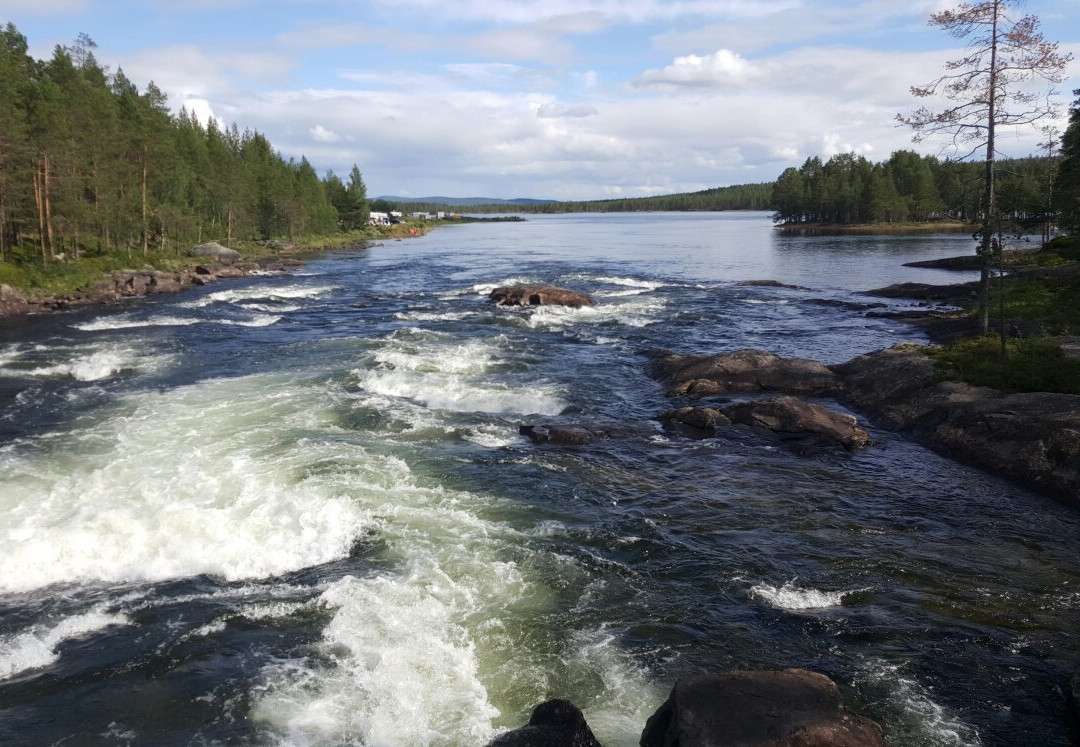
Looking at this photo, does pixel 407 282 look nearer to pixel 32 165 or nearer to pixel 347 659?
pixel 32 165

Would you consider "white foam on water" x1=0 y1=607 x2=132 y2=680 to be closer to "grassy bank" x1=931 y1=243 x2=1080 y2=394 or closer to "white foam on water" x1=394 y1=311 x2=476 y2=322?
"grassy bank" x1=931 y1=243 x2=1080 y2=394

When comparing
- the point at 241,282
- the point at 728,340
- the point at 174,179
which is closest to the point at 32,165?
the point at 241,282

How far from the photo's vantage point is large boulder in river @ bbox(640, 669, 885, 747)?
654cm

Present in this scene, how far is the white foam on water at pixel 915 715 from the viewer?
315 inches

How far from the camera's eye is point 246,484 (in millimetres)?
15891

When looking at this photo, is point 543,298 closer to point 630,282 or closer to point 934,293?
point 630,282

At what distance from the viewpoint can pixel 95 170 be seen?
5547cm

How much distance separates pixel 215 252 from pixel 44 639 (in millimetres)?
76712

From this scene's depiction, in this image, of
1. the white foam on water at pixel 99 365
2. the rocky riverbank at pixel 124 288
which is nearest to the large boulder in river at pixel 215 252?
the rocky riverbank at pixel 124 288

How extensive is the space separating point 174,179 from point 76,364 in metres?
56.1

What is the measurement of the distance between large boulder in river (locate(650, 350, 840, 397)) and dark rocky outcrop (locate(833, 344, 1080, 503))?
3.81ft

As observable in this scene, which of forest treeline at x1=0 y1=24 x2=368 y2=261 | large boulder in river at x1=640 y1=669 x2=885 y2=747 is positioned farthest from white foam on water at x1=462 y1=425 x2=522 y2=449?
forest treeline at x1=0 y1=24 x2=368 y2=261

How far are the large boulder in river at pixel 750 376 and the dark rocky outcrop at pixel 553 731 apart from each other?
17.4 meters

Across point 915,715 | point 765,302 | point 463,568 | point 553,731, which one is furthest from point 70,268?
point 915,715
